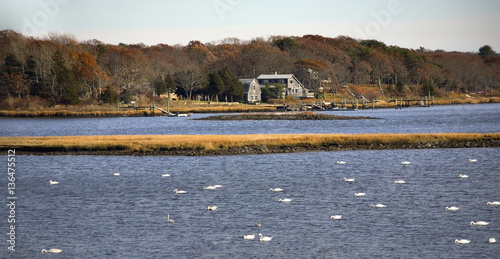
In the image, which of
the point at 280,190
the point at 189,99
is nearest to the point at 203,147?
the point at 280,190

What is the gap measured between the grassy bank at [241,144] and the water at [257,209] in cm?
417

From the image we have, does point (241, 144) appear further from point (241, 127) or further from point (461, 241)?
point (241, 127)

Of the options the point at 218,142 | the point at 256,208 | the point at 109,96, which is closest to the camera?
the point at 256,208

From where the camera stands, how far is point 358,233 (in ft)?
85.7

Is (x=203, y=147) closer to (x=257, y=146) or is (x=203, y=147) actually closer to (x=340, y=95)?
(x=257, y=146)

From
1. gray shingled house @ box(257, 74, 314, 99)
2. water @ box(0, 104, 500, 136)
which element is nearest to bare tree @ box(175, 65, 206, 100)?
gray shingled house @ box(257, 74, 314, 99)

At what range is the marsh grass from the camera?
2178 inches

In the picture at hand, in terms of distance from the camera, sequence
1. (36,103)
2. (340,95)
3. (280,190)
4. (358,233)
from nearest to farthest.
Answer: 1. (358,233)
2. (280,190)
3. (36,103)
4. (340,95)

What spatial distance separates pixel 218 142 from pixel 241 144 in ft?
7.36

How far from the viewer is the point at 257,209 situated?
102 ft

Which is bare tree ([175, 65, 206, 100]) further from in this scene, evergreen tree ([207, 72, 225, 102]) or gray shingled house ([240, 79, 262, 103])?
gray shingled house ([240, 79, 262, 103])

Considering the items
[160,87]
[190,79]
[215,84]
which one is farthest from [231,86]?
[160,87]

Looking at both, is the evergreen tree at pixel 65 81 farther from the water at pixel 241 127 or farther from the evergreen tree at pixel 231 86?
the evergreen tree at pixel 231 86

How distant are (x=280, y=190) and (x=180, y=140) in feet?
76.0
